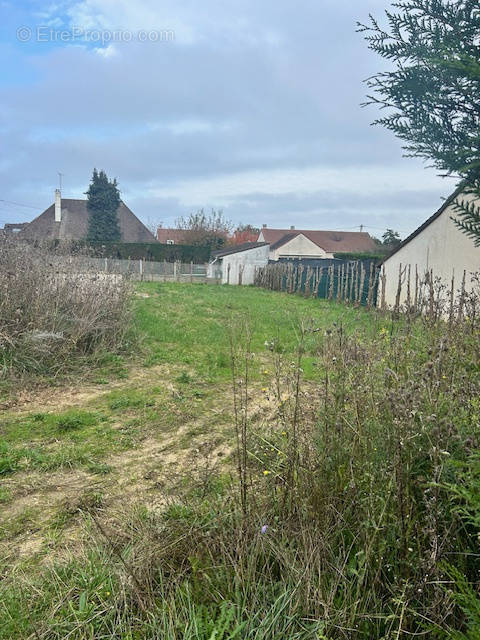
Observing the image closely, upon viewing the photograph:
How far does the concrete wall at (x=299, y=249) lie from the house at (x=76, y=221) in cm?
1764

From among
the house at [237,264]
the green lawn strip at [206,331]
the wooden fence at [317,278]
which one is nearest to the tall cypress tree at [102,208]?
the house at [237,264]

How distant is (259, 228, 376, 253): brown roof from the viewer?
5600 centimetres

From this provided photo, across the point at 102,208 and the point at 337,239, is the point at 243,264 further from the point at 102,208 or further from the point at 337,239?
the point at 337,239

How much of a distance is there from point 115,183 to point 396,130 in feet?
120

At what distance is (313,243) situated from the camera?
52.5 m

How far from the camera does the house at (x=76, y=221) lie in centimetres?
3522

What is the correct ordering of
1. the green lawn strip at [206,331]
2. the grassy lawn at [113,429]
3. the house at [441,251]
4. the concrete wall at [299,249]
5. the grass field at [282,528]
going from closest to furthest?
1. the grass field at [282,528]
2. the grassy lawn at [113,429]
3. the green lawn strip at [206,331]
4. the house at [441,251]
5. the concrete wall at [299,249]

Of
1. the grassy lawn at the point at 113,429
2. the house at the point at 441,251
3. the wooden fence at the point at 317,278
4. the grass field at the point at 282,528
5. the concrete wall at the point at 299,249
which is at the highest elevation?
the concrete wall at the point at 299,249

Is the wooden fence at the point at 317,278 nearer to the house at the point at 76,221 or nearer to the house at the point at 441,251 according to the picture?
the house at the point at 441,251

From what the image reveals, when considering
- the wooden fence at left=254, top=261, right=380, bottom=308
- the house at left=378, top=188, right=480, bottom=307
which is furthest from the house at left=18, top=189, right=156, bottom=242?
the house at left=378, top=188, right=480, bottom=307

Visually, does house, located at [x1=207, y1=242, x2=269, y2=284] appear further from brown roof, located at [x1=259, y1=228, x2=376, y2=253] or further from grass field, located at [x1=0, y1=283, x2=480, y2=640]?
brown roof, located at [x1=259, y1=228, x2=376, y2=253]

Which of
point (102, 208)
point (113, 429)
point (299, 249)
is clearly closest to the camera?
point (113, 429)

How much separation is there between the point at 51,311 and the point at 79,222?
3233cm

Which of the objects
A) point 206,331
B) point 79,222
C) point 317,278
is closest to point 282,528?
point 206,331
